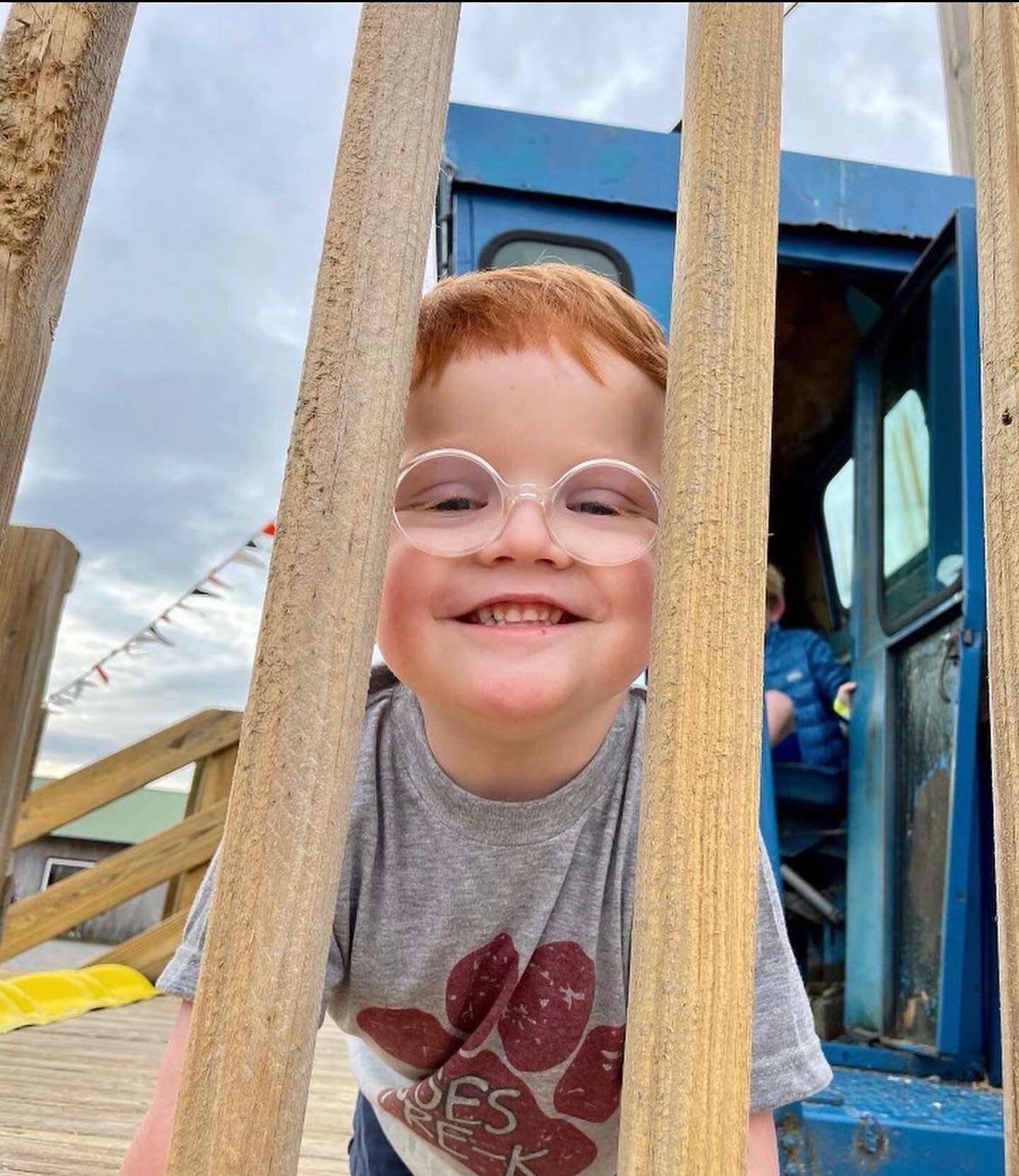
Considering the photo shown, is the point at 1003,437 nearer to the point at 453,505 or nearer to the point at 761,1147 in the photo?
the point at 453,505

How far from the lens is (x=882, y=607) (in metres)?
2.76

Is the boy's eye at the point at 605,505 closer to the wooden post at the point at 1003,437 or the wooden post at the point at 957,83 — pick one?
the wooden post at the point at 1003,437

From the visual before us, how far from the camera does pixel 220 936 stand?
0.62 metres

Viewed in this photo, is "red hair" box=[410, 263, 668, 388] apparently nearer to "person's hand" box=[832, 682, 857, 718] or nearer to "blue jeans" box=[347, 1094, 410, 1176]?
"blue jeans" box=[347, 1094, 410, 1176]

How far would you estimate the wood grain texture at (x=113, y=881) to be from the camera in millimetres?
3844

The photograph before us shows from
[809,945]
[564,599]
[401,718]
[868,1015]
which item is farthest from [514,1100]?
[809,945]

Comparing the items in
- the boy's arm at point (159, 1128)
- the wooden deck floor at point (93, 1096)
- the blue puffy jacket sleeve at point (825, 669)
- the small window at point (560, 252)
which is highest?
the small window at point (560, 252)

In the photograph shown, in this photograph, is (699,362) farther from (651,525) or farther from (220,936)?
(220,936)

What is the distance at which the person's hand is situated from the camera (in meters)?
2.82

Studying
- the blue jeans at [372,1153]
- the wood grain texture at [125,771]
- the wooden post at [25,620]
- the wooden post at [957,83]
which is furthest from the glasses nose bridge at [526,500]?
the wooden post at [957,83]

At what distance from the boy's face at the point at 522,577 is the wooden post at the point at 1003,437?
0.35 m

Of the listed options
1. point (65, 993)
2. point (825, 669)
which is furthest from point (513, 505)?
point (65, 993)

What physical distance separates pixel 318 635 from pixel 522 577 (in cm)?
34

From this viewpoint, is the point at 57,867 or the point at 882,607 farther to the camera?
the point at 57,867
